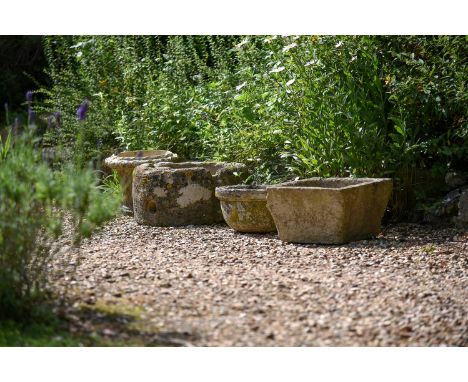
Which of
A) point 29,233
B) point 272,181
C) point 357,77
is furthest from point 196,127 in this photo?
point 29,233

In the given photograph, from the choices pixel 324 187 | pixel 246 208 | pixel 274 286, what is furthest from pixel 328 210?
pixel 274 286

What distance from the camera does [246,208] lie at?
6.16 m

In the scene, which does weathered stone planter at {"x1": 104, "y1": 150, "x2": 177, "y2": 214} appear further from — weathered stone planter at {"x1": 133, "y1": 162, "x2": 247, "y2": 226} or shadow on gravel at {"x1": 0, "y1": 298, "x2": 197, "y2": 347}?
shadow on gravel at {"x1": 0, "y1": 298, "x2": 197, "y2": 347}

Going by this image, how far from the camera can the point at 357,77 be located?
6559 mm

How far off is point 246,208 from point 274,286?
68.5 inches

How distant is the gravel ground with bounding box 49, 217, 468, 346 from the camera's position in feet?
11.8

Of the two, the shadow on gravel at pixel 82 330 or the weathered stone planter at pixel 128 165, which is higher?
the weathered stone planter at pixel 128 165

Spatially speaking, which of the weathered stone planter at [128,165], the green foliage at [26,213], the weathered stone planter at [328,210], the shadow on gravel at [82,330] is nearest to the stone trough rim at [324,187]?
the weathered stone planter at [328,210]

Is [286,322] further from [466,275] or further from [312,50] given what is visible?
[312,50]

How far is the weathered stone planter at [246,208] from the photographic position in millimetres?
6104

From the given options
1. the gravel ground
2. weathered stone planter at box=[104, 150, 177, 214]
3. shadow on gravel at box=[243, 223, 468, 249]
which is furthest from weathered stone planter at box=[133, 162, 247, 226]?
shadow on gravel at box=[243, 223, 468, 249]

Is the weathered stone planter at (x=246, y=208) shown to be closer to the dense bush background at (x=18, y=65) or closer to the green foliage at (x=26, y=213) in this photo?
the green foliage at (x=26, y=213)

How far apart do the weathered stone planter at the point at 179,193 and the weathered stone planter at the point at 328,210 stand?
3.13 ft

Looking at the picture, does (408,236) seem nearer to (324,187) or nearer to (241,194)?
(324,187)
